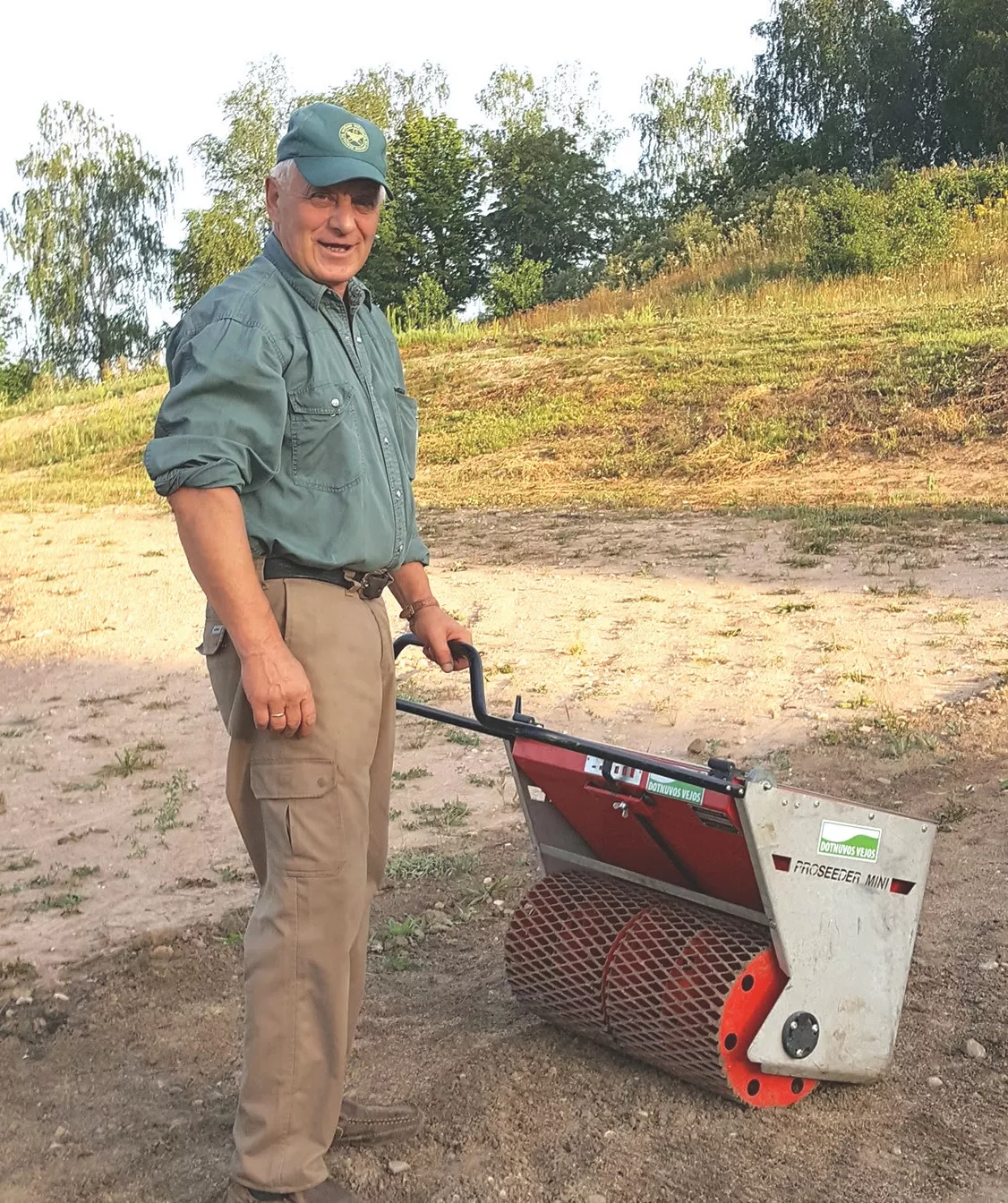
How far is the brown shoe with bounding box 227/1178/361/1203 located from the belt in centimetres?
112

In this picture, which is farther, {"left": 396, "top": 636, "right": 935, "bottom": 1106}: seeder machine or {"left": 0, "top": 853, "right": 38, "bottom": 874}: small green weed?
{"left": 0, "top": 853, "right": 38, "bottom": 874}: small green weed

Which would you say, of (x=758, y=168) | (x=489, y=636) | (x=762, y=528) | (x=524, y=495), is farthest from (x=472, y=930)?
(x=758, y=168)

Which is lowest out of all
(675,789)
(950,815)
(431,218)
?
(950,815)

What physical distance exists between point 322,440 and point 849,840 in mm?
1379

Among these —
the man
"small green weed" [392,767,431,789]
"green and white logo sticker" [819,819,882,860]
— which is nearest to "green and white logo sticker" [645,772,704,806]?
"green and white logo sticker" [819,819,882,860]

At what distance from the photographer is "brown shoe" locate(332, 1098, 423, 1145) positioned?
10.3 feet

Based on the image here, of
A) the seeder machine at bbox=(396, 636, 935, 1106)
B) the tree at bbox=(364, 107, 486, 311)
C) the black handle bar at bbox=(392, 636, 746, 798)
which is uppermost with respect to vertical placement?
the tree at bbox=(364, 107, 486, 311)

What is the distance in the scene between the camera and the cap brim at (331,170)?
2.69m

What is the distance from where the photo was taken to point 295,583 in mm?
2715

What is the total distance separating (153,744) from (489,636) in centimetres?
226

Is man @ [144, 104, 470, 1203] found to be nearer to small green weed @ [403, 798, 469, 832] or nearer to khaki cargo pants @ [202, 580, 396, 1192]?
khaki cargo pants @ [202, 580, 396, 1192]

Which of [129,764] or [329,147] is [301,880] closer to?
[329,147]

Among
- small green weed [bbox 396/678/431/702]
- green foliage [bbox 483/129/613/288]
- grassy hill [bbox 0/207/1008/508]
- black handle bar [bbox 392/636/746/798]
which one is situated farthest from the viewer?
green foliage [bbox 483/129/613/288]

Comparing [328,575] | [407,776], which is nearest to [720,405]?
[407,776]
